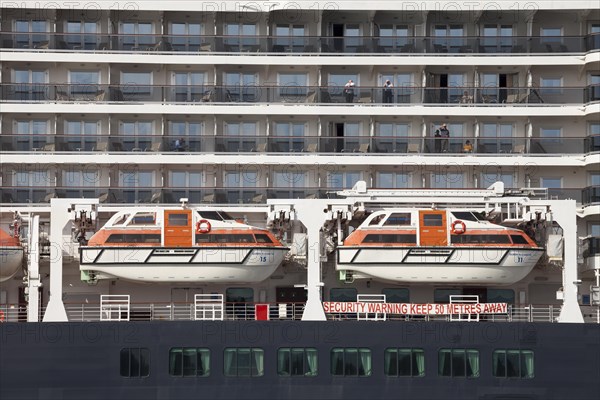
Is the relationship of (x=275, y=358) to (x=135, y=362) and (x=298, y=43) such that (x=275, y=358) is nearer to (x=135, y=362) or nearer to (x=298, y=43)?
(x=135, y=362)

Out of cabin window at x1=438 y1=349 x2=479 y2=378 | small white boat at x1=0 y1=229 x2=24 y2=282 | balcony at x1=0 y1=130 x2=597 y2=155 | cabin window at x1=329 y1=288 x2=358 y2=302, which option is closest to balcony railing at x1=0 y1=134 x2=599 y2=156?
balcony at x1=0 y1=130 x2=597 y2=155

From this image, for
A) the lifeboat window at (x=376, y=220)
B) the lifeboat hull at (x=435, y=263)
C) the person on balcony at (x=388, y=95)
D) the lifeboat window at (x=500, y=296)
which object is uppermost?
the person on balcony at (x=388, y=95)

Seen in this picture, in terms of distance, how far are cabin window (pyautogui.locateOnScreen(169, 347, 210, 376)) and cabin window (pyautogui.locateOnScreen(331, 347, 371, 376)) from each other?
3237mm

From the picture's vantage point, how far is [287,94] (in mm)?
40500

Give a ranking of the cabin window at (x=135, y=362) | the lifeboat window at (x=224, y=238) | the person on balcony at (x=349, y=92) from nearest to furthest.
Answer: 1. the cabin window at (x=135, y=362)
2. the lifeboat window at (x=224, y=238)
3. the person on balcony at (x=349, y=92)

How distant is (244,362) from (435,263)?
5.72 meters

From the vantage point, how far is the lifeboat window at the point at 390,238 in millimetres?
37406

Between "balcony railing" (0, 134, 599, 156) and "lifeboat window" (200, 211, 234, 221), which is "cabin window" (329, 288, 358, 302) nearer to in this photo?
"lifeboat window" (200, 211, 234, 221)

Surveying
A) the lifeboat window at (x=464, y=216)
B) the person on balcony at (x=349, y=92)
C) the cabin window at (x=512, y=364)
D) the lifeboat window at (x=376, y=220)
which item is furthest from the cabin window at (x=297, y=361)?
the person on balcony at (x=349, y=92)

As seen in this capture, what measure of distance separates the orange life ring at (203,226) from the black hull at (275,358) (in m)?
2.64

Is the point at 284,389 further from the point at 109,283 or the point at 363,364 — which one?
the point at 109,283

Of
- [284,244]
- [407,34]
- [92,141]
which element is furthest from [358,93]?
[92,141]

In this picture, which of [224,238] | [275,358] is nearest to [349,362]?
[275,358]

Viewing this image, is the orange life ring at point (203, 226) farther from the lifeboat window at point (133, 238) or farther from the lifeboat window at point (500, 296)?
the lifeboat window at point (500, 296)
